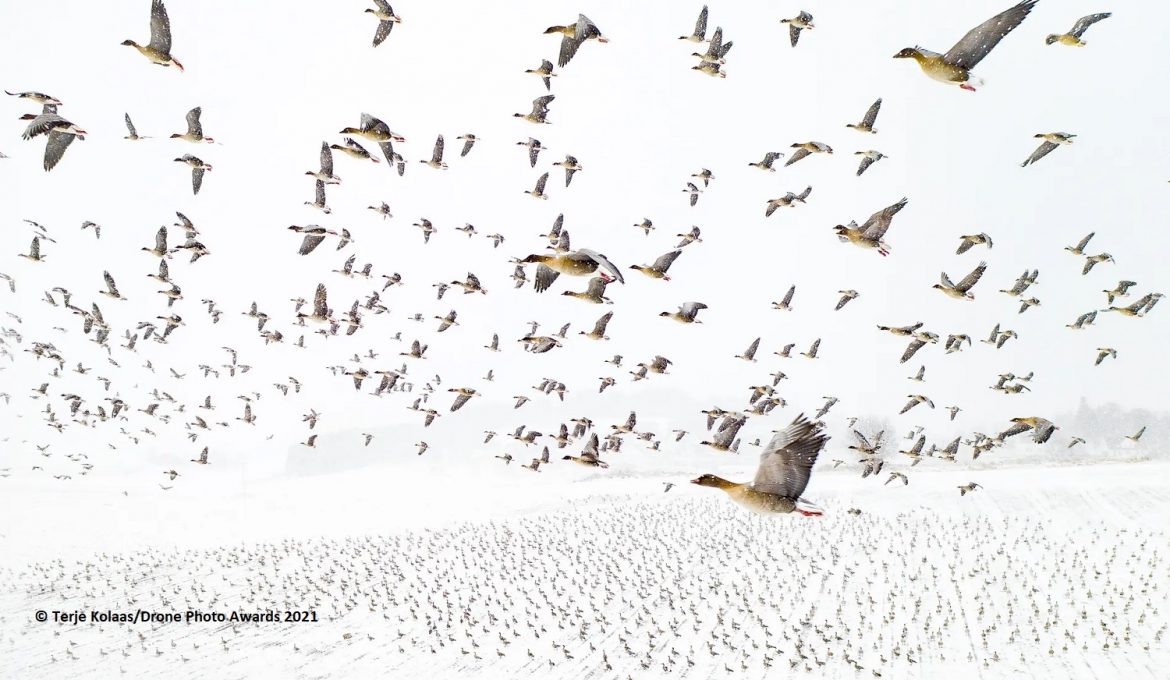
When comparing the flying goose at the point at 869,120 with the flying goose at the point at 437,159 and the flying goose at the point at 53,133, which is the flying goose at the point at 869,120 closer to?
the flying goose at the point at 437,159

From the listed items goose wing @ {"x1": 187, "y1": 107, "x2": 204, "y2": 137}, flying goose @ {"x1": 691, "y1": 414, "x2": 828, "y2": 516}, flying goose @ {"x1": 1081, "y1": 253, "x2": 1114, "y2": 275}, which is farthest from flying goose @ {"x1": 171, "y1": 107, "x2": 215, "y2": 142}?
flying goose @ {"x1": 1081, "y1": 253, "x2": 1114, "y2": 275}

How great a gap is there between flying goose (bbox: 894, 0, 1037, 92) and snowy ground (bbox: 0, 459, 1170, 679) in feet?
36.6

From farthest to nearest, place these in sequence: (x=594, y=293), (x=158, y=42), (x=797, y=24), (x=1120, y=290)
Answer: (x=1120, y=290) → (x=797, y=24) → (x=594, y=293) → (x=158, y=42)

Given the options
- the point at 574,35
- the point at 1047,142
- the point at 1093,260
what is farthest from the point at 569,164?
the point at 1093,260

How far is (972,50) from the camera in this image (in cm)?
634

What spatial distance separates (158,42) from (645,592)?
16.0 meters

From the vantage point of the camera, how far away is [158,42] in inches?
395

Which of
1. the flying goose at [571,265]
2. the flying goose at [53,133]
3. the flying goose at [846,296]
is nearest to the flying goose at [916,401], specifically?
the flying goose at [846,296]

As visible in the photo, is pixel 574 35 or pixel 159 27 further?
pixel 574 35

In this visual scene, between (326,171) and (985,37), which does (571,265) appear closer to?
(985,37)

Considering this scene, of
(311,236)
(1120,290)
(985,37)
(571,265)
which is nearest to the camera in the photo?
(985,37)

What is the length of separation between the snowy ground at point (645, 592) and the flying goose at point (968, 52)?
36.6ft

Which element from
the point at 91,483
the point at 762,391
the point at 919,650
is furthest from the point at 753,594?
the point at 91,483

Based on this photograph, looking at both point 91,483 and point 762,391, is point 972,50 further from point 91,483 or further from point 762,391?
point 91,483
